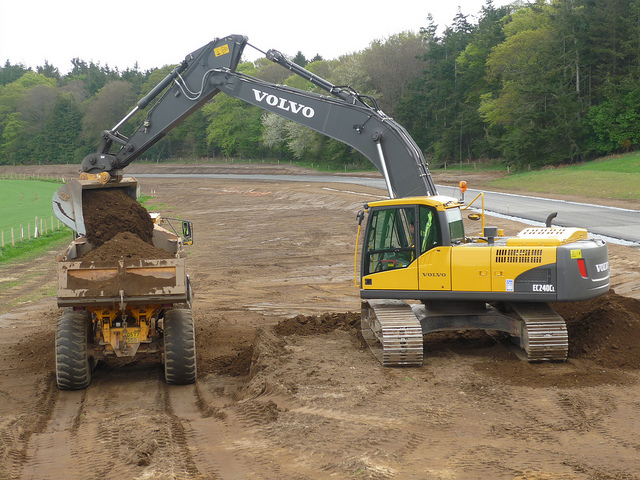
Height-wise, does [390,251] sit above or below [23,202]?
above

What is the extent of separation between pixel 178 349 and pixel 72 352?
159 centimetres

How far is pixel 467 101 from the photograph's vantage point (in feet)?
242

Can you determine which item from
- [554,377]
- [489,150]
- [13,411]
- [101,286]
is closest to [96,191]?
[101,286]

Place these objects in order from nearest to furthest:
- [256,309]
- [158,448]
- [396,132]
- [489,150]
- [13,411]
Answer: [158,448] → [13,411] → [396,132] → [256,309] → [489,150]

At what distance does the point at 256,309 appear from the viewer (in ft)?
53.3

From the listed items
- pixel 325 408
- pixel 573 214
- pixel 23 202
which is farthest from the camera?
pixel 23 202

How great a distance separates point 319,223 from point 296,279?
1239 cm

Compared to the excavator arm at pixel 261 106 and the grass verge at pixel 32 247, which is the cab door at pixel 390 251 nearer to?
the excavator arm at pixel 261 106

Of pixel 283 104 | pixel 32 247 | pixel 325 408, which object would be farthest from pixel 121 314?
pixel 32 247

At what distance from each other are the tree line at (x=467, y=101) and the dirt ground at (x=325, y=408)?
44794 millimetres

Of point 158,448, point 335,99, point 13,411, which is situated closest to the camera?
point 158,448

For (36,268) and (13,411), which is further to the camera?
(36,268)

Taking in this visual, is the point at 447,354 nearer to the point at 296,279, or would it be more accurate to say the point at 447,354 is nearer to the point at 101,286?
the point at 101,286

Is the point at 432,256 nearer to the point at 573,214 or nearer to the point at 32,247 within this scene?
the point at 573,214
